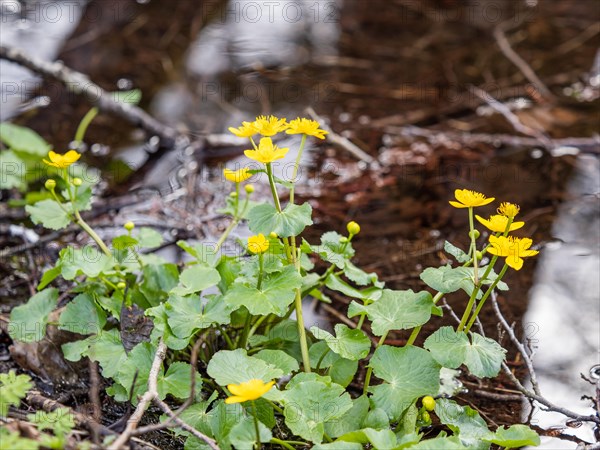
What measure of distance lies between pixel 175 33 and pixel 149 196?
224 centimetres

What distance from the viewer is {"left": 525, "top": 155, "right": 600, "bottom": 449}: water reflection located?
2.34 metres

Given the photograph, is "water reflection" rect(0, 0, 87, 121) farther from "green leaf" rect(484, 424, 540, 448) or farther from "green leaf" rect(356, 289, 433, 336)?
"green leaf" rect(484, 424, 540, 448)

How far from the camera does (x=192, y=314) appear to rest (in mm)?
2084

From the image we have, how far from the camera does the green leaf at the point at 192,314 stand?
2035 mm

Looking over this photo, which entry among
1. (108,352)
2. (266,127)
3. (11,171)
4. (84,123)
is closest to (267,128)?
(266,127)

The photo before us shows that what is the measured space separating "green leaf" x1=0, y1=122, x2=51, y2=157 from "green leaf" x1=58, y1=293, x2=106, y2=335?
156 cm

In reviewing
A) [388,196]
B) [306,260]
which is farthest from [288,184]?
[388,196]

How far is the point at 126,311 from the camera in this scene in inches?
90.9

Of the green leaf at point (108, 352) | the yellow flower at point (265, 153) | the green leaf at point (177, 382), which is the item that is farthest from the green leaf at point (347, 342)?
the green leaf at point (108, 352)

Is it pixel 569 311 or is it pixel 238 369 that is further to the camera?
pixel 569 311

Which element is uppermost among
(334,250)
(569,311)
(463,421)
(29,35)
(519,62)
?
(29,35)

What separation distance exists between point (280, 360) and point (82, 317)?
26.9 inches

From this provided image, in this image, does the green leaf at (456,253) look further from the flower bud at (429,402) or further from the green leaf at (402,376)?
the flower bud at (429,402)

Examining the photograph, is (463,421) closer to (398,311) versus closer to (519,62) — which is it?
(398,311)
